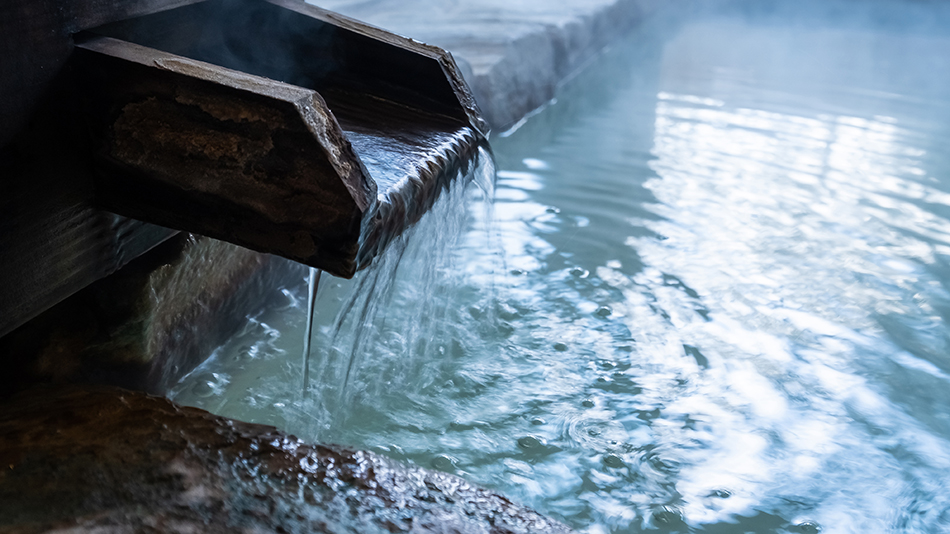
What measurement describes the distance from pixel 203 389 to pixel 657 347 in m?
1.50

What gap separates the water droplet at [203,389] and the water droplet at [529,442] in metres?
Answer: 0.91

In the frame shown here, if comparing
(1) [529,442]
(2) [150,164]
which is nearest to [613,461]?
(1) [529,442]

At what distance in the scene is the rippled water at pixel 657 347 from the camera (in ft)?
6.63

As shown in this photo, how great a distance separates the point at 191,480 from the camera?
4.75 ft

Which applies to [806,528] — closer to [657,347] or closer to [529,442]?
[529,442]

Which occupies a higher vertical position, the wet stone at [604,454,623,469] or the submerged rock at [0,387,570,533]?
the submerged rock at [0,387,570,533]

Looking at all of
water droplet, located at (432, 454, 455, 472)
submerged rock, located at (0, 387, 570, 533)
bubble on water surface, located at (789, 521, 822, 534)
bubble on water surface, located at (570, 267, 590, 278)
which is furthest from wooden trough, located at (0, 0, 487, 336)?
bubble on water surface, located at (570, 267, 590, 278)

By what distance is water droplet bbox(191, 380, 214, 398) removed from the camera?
219cm

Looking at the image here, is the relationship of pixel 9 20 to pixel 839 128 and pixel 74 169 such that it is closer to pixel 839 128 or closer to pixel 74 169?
pixel 74 169

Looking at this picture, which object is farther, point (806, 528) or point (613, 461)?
point (613, 461)

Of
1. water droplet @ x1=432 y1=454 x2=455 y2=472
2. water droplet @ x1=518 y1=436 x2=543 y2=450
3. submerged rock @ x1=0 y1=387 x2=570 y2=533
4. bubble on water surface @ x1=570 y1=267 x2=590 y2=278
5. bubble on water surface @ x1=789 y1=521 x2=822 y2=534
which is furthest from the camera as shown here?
bubble on water surface @ x1=570 y1=267 x2=590 y2=278

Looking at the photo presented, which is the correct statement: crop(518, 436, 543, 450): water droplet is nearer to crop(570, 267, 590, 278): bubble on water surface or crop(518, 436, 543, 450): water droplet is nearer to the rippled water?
the rippled water

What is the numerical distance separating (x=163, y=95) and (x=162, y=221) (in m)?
0.27

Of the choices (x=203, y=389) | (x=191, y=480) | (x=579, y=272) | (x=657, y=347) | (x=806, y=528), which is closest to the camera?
(x=191, y=480)
